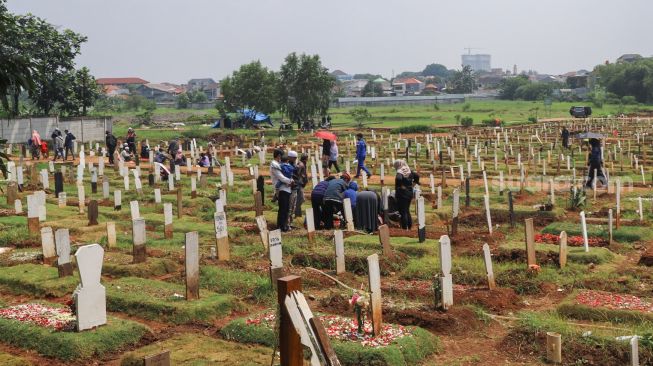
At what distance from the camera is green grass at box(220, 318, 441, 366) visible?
8.65m

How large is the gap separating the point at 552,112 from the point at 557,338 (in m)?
83.1

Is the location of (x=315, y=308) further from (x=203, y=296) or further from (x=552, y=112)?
(x=552, y=112)

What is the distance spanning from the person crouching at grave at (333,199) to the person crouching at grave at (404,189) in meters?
1.18

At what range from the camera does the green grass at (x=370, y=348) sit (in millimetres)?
8648

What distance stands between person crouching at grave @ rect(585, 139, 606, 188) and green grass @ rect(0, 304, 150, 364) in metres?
16.8

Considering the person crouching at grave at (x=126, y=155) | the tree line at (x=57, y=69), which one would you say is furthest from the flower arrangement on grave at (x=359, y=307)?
the tree line at (x=57, y=69)

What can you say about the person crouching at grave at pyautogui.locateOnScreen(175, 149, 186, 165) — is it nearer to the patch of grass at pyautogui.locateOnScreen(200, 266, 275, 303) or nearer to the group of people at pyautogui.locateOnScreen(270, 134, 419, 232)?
the group of people at pyautogui.locateOnScreen(270, 134, 419, 232)

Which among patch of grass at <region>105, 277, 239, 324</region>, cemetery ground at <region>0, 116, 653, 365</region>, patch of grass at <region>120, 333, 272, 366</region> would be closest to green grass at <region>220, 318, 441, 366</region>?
cemetery ground at <region>0, 116, 653, 365</region>

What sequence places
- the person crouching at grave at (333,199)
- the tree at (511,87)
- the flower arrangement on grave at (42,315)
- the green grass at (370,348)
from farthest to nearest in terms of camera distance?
the tree at (511,87) → the person crouching at grave at (333,199) → the flower arrangement on grave at (42,315) → the green grass at (370,348)

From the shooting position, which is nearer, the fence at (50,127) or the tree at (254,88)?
the fence at (50,127)

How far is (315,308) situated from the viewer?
425 inches

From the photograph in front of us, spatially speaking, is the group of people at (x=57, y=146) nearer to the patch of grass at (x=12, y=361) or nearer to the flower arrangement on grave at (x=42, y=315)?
the flower arrangement on grave at (x=42, y=315)

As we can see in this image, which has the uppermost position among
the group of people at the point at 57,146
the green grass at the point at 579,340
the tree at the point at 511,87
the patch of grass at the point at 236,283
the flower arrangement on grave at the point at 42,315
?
the tree at the point at 511,87

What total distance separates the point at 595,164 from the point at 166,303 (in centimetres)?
1644
